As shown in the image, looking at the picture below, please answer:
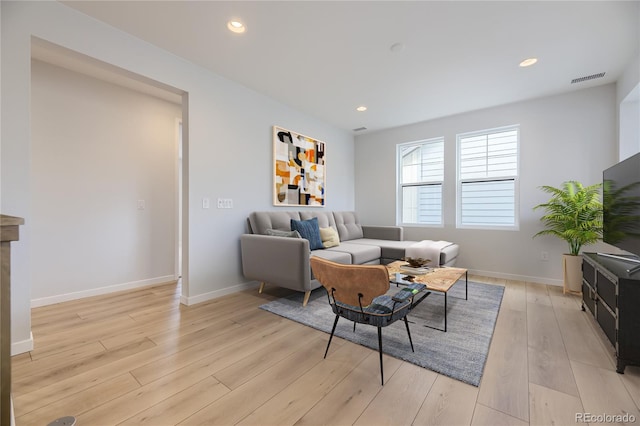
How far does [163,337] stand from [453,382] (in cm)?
207

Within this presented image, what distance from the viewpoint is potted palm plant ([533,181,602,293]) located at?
116 inches

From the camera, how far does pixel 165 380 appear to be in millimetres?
1496

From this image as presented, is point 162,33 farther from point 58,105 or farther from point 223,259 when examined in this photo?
point 223,259

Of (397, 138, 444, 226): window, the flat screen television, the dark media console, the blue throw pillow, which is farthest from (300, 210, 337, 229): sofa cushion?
the flat screen television

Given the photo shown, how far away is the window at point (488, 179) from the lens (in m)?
3.81

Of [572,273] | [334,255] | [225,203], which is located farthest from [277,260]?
[572,273]

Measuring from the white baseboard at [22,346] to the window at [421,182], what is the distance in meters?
4.76

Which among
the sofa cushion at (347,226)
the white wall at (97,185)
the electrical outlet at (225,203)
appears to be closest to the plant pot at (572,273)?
the sofa cushion at (347,226)

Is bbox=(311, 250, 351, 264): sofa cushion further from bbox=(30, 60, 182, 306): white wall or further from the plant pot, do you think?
the plant pot

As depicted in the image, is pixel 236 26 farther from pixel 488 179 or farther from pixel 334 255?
pixel 488 179

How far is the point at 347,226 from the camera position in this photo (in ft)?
15.0

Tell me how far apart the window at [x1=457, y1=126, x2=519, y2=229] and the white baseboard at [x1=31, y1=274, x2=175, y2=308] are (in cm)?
462

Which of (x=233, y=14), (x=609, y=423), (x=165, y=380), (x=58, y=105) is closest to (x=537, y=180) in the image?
(x=609, y=423)

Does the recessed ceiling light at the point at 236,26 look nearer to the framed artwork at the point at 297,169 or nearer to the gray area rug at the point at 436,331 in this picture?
the framed artwork at the point at 297,169
